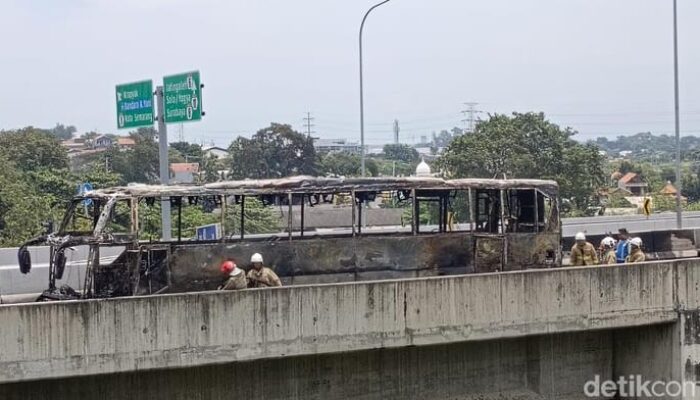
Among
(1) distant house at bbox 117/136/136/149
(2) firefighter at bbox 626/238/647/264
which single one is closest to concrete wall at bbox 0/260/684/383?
(2) firefighter at bbox 626/238/647/264

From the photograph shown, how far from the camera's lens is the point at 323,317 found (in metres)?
11.5

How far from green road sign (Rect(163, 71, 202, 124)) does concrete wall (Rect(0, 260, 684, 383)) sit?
11.8 meters

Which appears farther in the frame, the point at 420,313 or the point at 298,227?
the point at 298,227

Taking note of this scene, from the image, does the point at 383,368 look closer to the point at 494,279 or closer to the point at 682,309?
the point at 494,279

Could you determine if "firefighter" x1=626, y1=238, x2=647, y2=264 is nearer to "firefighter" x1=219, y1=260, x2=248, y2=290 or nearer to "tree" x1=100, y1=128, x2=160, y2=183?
"firefighter" x1=219, y1=260, x2=248, y2=290

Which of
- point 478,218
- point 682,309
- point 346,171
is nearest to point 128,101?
point 478,218

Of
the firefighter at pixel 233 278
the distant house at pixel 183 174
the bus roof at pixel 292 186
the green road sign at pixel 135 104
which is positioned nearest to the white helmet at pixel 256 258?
the firefighter at pixel 233 278

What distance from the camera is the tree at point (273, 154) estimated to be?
79188 millimetres

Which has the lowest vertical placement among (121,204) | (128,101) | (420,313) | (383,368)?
(383,368)

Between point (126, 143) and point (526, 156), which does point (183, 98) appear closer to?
point (526, 156)

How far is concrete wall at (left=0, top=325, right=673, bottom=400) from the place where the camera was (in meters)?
11.2

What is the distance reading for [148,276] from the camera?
12.7m

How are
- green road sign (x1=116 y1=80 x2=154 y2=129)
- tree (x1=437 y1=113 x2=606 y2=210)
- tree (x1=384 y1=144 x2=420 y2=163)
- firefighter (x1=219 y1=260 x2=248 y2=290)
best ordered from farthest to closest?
tree (x1=384 y1=144 x2=420 y2=163) → tree (x1=437 y1=113 x2=606 y2=210) → green road sign (x1=116 y1=80 x2=154 y2=129) → firefighter (x1=219 y1=260 x2=248 y2=290)

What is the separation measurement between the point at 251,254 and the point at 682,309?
23.4ft
